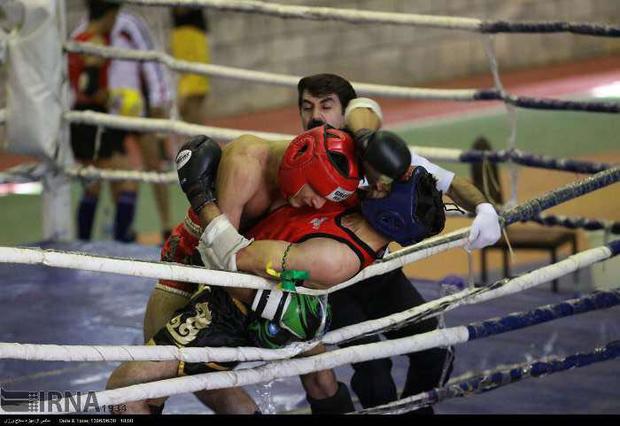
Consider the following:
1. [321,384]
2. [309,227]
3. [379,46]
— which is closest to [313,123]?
[309,227]

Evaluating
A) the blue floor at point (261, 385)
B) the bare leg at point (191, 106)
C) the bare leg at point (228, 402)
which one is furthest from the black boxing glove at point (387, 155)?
the bare leg at point (191, 106)

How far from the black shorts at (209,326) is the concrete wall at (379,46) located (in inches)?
313

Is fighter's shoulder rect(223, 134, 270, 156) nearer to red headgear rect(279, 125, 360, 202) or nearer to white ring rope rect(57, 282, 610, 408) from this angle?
red headgear rect(279, 125, 360, 202)

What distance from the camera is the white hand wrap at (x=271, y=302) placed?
3.61 m

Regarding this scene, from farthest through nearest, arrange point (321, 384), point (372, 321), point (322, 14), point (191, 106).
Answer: point (191, 106)
point (322, 14)
point (321, 384)
point (372, 321)

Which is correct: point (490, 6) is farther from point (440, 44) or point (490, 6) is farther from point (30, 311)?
point (30, 311)

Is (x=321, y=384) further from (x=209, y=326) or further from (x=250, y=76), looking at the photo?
(x=250, y=76)

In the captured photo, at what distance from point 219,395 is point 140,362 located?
462mm

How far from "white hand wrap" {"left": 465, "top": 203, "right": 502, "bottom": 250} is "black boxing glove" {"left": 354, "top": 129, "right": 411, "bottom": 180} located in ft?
1.21

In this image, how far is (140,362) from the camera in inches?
142

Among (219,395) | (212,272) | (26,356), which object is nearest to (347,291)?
(219,395)

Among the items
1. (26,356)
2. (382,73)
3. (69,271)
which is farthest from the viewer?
(382,73)

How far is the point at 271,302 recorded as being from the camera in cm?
361

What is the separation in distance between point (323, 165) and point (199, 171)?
1.34 ft
